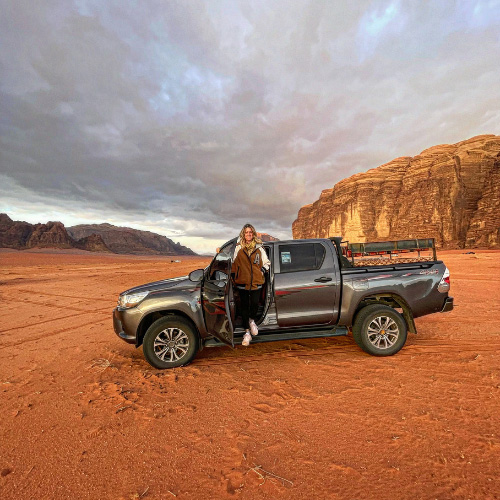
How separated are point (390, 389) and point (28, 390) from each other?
465cm

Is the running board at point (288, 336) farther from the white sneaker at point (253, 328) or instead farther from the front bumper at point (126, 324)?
the front bumper at point (126, 324)

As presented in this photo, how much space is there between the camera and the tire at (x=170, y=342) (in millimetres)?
4023

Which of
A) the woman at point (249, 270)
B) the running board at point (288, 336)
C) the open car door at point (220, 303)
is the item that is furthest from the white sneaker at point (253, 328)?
the open car door at point (220, 303)

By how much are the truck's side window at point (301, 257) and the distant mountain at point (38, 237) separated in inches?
5671

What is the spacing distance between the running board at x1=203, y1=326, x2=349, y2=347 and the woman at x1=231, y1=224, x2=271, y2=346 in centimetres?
15

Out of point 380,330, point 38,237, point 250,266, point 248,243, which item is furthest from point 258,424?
point 38,237

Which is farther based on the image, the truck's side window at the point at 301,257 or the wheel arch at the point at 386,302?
the truck's side window at the point at 301,257

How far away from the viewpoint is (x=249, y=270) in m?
4.27

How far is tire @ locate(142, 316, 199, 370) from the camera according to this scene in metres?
4.02

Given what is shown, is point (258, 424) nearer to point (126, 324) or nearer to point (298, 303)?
point (298, 303)

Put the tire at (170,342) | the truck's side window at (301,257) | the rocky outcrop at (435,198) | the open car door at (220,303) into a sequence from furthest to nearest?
the rocky outcrop at (435,198), the truck's side window at (301,257), the tire at (170,342), the open car door at (220,303)

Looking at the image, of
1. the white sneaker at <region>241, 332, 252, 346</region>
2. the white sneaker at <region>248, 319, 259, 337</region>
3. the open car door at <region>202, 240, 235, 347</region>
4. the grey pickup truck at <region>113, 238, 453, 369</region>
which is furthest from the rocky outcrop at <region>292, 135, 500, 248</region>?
the open car door at <region>202, 240, 235, 347</region>

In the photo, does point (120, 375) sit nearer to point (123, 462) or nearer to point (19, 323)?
point (123, 462)

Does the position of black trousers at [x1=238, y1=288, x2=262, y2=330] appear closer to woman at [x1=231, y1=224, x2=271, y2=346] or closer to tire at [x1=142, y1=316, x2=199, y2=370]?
woman at [x1=231, y1=224, x2=271, y2=346]
